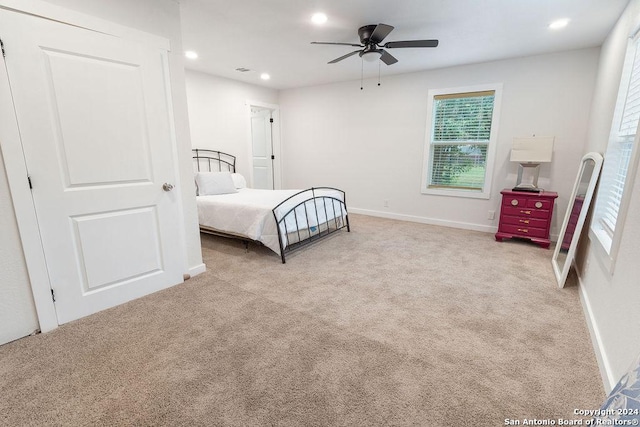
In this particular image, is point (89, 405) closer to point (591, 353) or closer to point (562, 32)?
point (591, 353)

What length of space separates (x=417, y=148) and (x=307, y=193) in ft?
7.26

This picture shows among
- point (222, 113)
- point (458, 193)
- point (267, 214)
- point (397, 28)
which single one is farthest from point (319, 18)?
point (458, 193)

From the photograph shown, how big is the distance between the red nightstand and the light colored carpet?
1159mm

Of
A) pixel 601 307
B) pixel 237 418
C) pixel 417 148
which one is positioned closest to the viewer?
pixel 237 418

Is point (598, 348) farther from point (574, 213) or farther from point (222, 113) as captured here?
point (222, 113)

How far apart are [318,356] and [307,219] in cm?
210

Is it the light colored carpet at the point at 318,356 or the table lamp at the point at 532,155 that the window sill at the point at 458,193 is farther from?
the light colored carpet at the point at 318,356

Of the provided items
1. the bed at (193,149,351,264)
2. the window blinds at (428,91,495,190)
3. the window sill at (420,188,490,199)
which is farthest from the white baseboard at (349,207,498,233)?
the bed at (193,149,351,264)

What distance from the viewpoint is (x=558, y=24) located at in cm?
290

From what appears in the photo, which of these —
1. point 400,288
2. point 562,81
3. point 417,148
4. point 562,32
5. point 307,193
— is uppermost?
point 562,32

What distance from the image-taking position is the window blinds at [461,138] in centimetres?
440

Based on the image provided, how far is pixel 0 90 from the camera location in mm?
1733

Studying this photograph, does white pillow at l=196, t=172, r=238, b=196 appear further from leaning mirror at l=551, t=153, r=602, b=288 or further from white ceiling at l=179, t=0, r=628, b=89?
leaning mirror at l=551, t=153, r=602, b=288

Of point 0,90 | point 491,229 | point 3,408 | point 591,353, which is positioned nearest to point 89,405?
point 3,408
